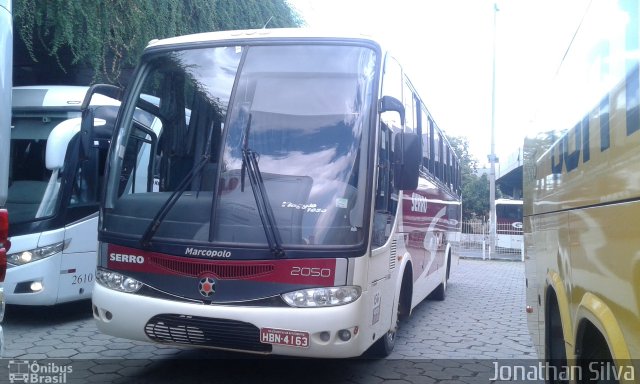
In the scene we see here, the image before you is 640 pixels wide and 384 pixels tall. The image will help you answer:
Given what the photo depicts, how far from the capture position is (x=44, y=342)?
24.0ft

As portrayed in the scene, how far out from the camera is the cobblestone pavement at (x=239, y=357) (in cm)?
624

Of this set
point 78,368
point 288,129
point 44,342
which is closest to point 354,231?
point 288,129

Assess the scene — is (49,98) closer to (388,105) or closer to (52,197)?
(52,197)

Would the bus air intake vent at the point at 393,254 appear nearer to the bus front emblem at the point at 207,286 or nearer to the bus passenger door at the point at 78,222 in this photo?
the bus front emblem at the point at 207,286

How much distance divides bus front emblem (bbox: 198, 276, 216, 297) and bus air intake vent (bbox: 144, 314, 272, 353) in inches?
7.8

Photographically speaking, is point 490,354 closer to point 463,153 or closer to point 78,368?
point 78,368

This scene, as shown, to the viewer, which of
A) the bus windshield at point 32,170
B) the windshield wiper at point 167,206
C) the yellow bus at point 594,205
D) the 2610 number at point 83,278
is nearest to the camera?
the yellow bus at point 594,205

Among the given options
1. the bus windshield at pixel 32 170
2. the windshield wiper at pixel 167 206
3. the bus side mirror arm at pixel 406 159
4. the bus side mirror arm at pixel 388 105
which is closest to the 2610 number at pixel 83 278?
the bus windshield at pixel 32 170

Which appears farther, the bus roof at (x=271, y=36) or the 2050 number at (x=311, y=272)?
the bus roof at (x=271, y=36)

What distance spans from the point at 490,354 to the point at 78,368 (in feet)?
14.7

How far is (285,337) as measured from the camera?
5059 mm

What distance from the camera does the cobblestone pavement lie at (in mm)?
6242

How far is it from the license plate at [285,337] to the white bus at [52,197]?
3277 millimetres

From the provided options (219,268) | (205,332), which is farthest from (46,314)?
(219,268)
